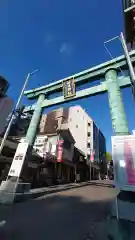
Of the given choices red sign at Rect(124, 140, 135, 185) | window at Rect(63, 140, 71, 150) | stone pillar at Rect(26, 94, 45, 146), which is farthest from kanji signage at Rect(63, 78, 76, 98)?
window at Rect(63, 140, 71, 150)

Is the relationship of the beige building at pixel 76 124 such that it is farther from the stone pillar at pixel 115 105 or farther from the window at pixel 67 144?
the stone pillar at pixel 115 105

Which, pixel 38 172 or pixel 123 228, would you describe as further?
pixel 38 172

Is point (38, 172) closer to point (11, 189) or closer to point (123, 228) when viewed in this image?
point (11, 189)

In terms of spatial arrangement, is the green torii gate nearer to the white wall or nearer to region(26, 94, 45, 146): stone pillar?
region(26, 94, 45, 146): stone pillar

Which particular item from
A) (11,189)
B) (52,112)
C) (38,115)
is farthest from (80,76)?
(52,112)

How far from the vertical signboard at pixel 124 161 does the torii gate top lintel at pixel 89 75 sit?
6321 millimetres

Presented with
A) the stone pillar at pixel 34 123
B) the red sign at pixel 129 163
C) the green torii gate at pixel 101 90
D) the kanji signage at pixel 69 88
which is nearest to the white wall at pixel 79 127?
the green torii gate at pixel 101 90

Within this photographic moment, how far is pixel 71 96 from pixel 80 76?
6.09ft

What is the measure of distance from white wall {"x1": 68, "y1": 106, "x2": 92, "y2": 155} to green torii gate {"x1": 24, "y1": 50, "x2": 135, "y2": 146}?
32.0m

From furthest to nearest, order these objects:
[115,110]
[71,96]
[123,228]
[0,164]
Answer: [0,164], [71,96], [115,110], [123,228]

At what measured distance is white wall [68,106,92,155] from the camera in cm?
4603

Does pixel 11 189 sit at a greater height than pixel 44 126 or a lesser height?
lesser

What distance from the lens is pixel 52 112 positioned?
45875 mm

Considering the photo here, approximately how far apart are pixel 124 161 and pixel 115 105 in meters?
3.96
